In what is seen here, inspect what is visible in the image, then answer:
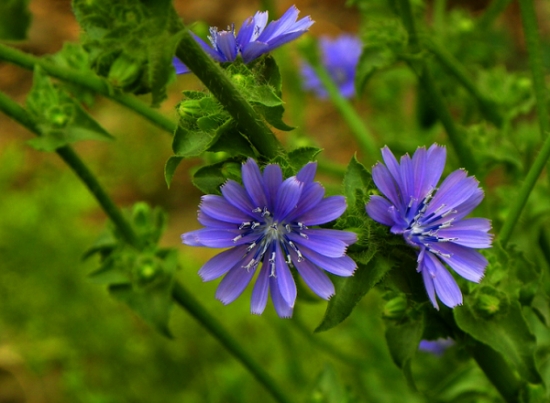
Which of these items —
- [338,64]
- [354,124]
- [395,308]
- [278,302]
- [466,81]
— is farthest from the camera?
[338,64]

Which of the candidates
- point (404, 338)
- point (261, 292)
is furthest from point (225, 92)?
point (404, 338)

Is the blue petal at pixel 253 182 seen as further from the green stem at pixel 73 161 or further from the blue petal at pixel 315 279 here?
the green stem at pixel 73 161

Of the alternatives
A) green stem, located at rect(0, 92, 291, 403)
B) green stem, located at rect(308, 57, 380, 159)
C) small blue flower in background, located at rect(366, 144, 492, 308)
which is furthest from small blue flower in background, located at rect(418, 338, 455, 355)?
small blue flower in background, located at rect(366, 144, 492, 308)

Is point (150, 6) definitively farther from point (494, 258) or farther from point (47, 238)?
point (47, 238)

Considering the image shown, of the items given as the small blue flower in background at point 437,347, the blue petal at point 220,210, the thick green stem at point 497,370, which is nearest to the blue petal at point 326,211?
the blue petal at point 220,210

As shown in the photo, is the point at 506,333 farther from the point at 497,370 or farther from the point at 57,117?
the point at 57,117

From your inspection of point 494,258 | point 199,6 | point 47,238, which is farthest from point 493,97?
point 199,6
